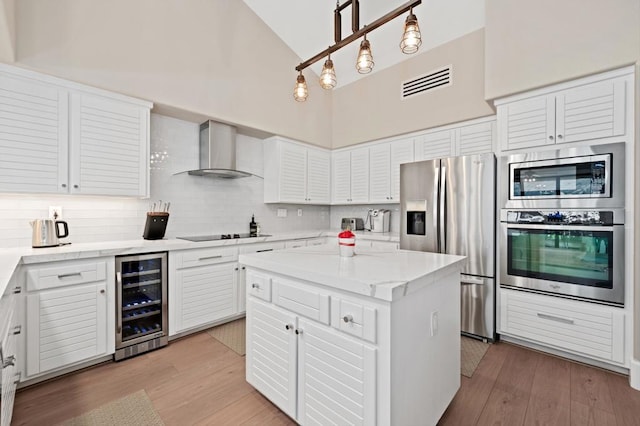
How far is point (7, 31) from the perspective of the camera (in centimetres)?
191

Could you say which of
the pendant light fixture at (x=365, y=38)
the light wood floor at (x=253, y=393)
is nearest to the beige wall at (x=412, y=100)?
the pendant light fixture at (x=365, y=38)

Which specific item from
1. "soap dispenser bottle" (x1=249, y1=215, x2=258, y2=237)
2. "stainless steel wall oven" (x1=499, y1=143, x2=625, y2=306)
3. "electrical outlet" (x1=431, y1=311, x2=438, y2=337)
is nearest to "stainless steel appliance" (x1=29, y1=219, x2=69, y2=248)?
"soap dispenser bottle" (x1=249, y1=215, x2=258, y2=237)

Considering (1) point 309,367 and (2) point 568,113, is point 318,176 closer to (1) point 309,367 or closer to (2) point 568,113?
(2) point 568,113

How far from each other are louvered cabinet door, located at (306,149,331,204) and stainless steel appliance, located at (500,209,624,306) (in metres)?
2.56

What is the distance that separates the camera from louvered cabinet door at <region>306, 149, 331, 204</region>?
446 centimetres

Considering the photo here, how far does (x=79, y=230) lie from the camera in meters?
2.66

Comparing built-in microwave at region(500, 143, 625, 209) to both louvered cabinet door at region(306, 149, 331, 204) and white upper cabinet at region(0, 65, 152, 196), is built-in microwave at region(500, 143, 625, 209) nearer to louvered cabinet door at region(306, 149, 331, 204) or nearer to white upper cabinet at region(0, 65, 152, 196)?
louvered cabinet door at region(306, 149, 331, 204)

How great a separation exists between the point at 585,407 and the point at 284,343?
1.97 metres

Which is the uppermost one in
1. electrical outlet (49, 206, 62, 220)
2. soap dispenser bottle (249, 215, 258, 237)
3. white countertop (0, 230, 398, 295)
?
electrical outlet (49, 206, 62, 220)

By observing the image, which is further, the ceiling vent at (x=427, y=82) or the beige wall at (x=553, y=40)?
the ceiling vent at (x=427, y=82)

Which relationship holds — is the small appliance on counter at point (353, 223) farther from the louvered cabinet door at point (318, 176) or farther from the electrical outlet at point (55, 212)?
the electrical outlet at point (55, 212)

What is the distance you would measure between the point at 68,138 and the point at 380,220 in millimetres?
3564

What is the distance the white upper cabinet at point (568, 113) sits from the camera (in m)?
2.22

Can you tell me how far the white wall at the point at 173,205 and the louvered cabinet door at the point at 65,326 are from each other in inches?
27.4
